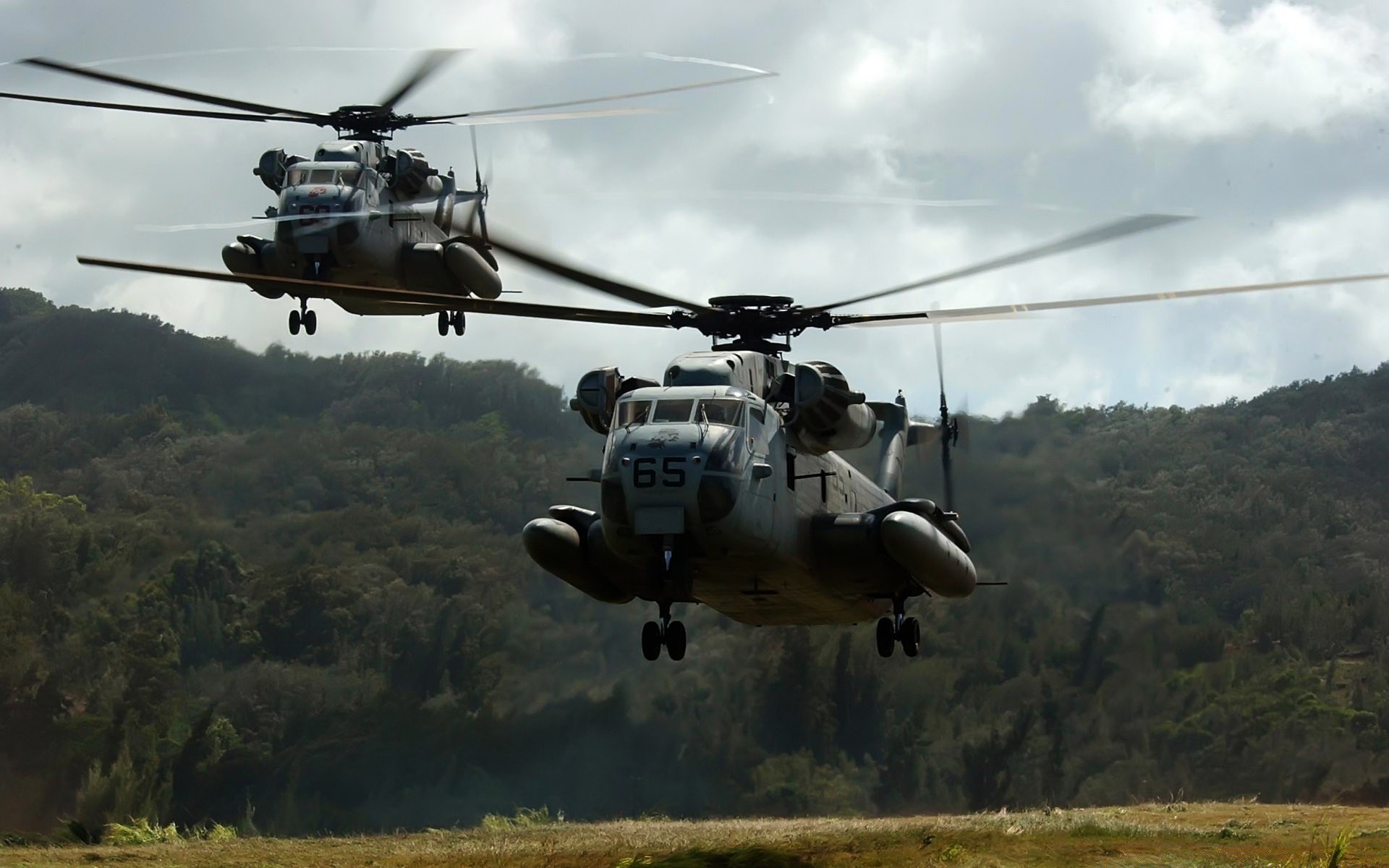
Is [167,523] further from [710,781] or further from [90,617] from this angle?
[710,781]

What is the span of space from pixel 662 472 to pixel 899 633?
524 cm

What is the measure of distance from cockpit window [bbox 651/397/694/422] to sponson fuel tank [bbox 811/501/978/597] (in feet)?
9.45

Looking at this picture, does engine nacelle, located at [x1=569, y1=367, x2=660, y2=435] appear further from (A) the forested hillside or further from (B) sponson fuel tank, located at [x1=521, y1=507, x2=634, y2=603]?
(A) the forested hillside

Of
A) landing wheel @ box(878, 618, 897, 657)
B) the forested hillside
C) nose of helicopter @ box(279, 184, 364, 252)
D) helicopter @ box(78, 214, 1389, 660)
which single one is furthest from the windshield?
the forested hillside

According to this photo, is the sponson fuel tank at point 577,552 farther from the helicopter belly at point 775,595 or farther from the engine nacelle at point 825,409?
the engine nacelle at point 825,409

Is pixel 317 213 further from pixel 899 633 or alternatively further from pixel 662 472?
pixel 899 633

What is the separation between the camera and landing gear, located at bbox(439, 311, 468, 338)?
28875mm

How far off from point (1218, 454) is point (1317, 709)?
1623 centimetres

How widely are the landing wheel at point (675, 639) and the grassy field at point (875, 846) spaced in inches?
93.4

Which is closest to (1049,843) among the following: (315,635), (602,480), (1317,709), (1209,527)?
(602,480)

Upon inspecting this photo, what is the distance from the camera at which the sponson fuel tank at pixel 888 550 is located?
69.5 feet

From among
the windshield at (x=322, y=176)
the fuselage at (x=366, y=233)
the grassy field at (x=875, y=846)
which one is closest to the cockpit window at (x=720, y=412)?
the grassy field at (x=875, y=846)

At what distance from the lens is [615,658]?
38.1 metres

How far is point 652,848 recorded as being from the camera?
2178 centimetres
